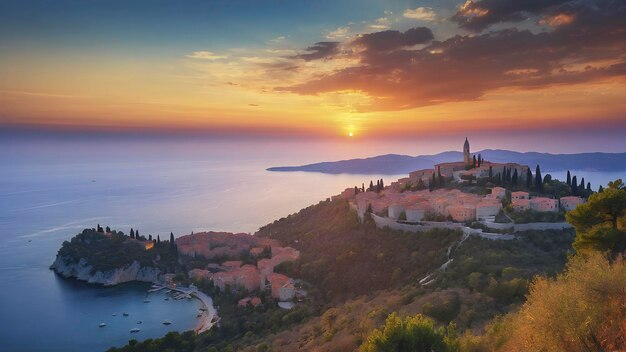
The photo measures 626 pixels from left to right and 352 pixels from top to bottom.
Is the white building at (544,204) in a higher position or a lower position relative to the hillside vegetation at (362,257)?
higher

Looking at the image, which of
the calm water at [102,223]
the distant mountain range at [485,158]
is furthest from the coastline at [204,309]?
the distant mountain range at [485,158]

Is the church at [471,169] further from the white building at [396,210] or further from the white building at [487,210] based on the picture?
the white building at [487,210]

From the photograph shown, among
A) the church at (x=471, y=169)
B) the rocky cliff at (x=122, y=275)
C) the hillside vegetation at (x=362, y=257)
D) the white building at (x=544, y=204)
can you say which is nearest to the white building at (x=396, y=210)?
the hillside vegetation at (x=362, y=257)

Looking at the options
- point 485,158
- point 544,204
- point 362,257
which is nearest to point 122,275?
point 362,257

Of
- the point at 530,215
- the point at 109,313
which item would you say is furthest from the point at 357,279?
the point at 109,313

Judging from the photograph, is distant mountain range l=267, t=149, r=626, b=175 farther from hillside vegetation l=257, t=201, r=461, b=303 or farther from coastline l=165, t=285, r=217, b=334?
coastline l=165, t=285, r=217, b=334

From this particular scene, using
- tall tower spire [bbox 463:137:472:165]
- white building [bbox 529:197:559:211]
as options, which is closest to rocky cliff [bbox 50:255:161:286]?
tall tower spire [bbox 463:137:472:165]

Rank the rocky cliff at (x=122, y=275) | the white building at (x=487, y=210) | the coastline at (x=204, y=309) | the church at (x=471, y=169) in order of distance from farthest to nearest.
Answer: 1. the rocky cliff at (x=122, y=275)
2. the church at (x=471, y=169)
3. the coastline at (x=204, y=309)
4. the white building at (x=487, y=210)

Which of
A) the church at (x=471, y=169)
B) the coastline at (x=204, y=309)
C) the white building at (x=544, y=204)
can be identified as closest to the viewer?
the white building at (x=544, y=204)

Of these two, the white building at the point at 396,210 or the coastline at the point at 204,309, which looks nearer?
the coastline at the point at 204,309
